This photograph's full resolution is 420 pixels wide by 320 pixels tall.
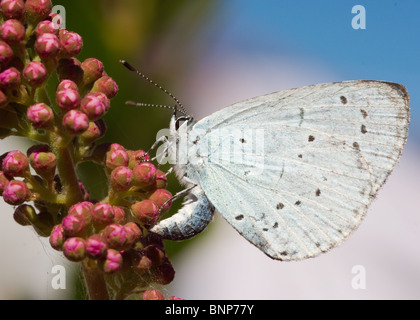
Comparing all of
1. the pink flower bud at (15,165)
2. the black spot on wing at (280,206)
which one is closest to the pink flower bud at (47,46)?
the pink flower bud at (15,165)

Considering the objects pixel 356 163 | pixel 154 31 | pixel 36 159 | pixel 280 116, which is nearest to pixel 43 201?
pixel 36 159

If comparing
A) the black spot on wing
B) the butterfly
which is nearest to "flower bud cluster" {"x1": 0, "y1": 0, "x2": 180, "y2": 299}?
the butterfly

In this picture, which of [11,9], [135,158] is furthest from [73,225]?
[11,9]

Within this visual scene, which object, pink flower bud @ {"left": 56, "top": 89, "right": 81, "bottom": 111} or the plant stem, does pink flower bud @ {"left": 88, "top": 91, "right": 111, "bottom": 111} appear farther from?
the plant stem

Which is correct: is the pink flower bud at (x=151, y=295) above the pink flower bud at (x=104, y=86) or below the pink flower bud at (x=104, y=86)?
below

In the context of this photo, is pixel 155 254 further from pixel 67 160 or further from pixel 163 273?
pixel 67 160

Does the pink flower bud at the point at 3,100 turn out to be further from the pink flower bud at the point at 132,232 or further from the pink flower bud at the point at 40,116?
the pink flower bud at the point at 132,232
